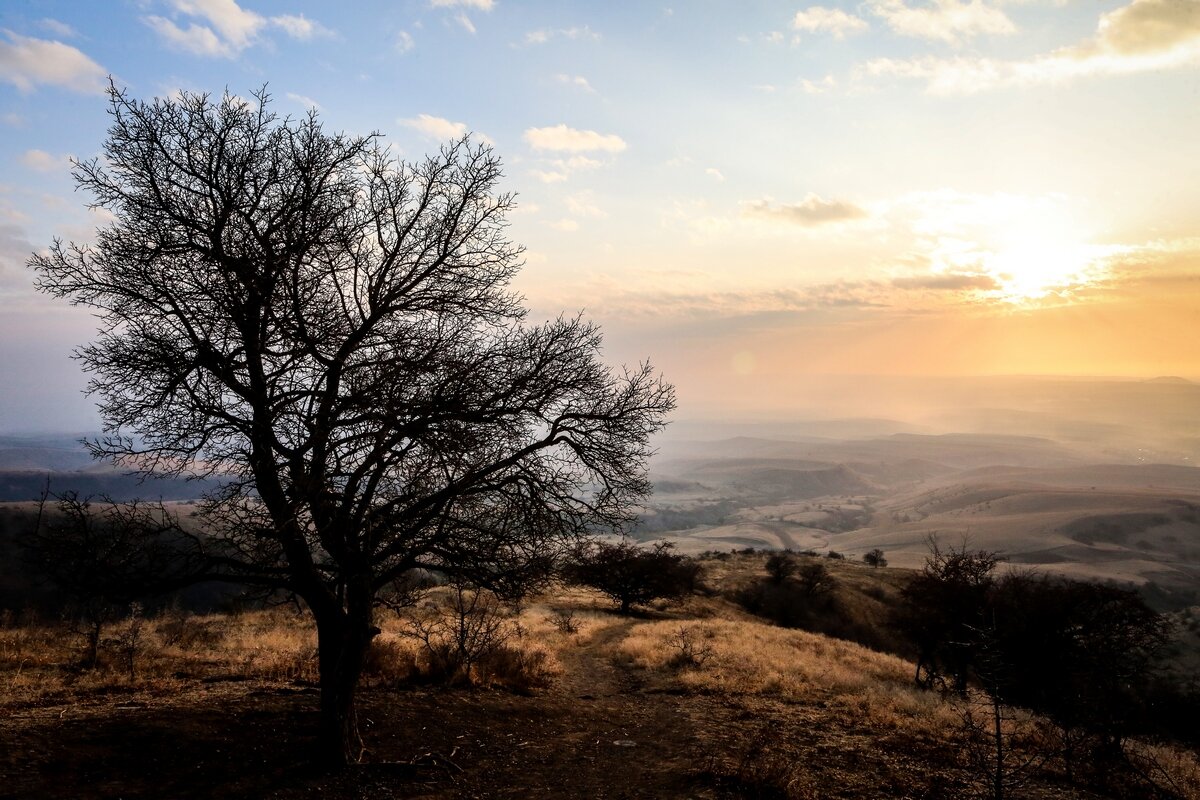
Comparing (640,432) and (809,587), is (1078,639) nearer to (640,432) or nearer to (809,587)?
(640,432)

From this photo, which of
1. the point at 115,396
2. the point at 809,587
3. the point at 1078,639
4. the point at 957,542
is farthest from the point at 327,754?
the point at 957,542

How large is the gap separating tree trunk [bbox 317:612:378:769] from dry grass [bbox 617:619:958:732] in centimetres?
1037

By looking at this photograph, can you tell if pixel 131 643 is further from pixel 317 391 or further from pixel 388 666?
pixel 317 391

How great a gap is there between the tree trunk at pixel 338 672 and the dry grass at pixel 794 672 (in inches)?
408

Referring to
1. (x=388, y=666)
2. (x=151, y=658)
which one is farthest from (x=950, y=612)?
(x=151, y=658)

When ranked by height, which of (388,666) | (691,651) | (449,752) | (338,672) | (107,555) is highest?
(107,555)

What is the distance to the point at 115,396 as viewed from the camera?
22.7ft

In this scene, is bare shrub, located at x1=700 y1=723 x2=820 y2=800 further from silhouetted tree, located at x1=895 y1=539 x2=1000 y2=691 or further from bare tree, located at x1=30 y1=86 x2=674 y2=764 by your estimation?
silhouetted tree, located at x1=895 y1=539 x2=1000 y2=691

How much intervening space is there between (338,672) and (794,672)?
15.1 metres

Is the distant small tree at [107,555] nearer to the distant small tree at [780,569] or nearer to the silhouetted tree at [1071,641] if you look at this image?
the silhouetted tree at [1071,641]

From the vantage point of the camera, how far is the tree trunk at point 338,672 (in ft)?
24.3

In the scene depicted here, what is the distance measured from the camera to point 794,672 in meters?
18.1

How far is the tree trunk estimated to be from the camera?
24.3 feet

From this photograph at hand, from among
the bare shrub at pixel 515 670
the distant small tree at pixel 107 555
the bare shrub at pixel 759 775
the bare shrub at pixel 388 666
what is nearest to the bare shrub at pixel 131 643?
the bare shrub at pixel 388 666
